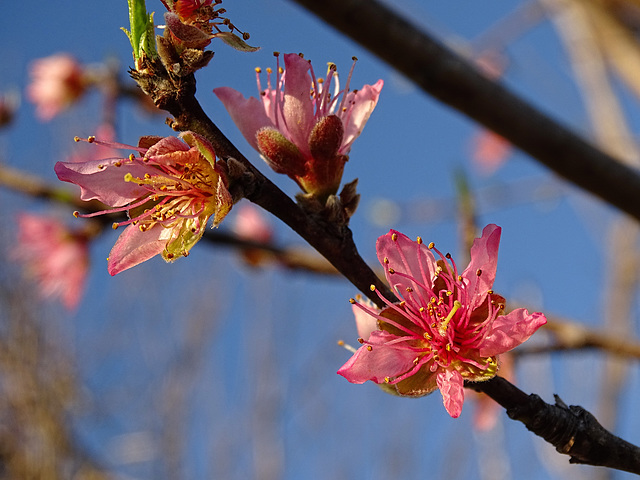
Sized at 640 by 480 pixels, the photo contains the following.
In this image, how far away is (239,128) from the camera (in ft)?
2.29

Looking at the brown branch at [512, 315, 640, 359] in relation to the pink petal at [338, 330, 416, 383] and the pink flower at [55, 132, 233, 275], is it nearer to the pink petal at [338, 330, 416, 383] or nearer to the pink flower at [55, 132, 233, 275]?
the pink petal at [338, 330, 416, 383]

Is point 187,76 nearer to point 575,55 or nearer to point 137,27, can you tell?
point 137,27

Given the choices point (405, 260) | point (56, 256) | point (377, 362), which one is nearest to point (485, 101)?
point (405, 260)

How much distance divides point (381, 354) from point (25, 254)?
1.61 metres

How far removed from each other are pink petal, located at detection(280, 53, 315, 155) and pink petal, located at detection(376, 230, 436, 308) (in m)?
0.15

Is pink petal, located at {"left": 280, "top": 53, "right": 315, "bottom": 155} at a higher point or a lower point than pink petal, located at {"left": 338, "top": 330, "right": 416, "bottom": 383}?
higher

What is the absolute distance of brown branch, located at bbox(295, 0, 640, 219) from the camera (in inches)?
42.8

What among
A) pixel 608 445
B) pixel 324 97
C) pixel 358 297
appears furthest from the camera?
pixel 324 97

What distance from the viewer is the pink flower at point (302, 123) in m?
0.67

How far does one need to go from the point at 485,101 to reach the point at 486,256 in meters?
0.69

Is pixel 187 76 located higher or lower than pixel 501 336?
higher

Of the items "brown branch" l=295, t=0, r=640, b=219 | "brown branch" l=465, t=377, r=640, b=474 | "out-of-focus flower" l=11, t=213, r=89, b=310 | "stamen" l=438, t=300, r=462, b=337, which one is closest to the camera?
Result: "brown branch" l=465, t=377, r=640, b=474

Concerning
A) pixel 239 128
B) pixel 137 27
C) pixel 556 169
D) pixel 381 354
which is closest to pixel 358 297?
pixel 381 354

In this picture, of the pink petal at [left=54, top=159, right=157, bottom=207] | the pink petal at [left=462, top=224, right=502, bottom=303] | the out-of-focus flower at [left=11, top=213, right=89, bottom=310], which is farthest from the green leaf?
the out-of-focus flower at [left=11, top=213, right=89, bottom=310]
